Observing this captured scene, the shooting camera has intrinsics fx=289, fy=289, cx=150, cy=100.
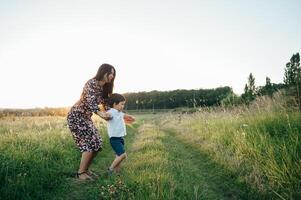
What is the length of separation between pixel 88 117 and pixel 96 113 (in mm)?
305

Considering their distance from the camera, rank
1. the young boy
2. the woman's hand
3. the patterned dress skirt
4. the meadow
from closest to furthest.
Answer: the meadow < the woman's hand < the patterned dress skirt < the young boy

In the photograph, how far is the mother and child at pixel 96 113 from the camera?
6.29m

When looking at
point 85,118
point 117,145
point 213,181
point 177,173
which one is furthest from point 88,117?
point 213,181

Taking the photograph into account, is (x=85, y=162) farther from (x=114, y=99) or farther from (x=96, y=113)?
(x=114, y=99)

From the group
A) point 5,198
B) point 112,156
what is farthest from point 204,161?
point 5,198

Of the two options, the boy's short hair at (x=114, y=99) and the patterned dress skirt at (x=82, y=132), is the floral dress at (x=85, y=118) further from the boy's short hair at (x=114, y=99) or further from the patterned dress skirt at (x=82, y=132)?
the boy's short hair at (x=114, y=99)

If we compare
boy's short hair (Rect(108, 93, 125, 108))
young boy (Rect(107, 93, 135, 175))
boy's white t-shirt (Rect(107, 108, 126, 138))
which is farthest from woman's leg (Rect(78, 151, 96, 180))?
boy's short hair (Rect(108, 93, 125, 108))

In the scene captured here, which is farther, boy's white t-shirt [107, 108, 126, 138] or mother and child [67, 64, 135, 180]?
boy's white t-shirt [107, 108, 126, 138]

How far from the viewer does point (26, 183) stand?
473cm

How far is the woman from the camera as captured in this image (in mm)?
6273

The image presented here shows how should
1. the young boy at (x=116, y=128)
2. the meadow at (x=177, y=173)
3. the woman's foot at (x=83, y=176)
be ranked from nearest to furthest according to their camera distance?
the meadow at (x=177, y=173)
the woman's foot at (x=83, y=176)
the young boy at (x=116, y=128)

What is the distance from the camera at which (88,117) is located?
21.3 feet

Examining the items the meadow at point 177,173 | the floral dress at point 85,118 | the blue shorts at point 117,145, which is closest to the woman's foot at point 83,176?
the meadow at point 177,173

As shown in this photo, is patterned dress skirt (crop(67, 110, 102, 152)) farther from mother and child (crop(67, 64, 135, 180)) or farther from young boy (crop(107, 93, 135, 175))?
young boy (crop(107, 93, 135, 175))
